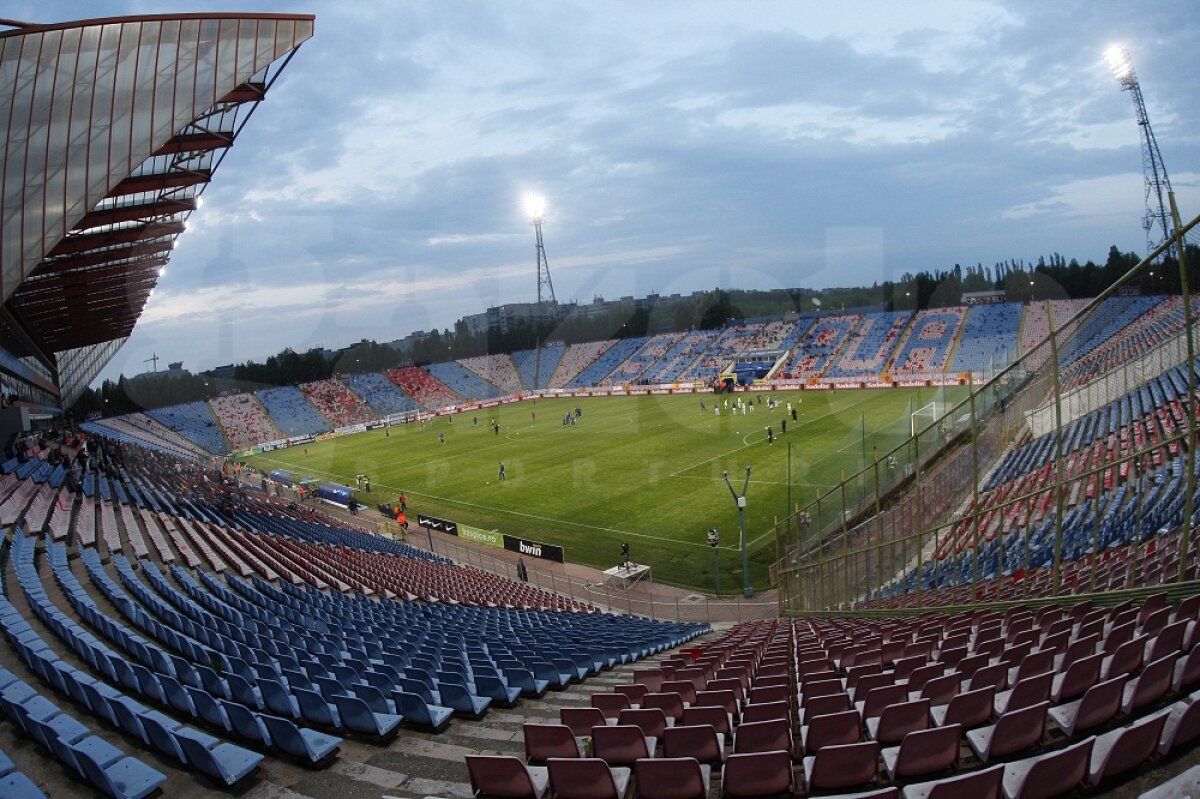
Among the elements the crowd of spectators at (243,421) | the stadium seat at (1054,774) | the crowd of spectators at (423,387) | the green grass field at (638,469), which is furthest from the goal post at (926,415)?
the crowd of spectators at (243,421)

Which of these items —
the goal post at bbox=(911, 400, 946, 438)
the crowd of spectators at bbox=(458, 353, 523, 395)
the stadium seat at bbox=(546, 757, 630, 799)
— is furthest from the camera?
the crowd of spectators at bbox=(458, 353, 523, 395)

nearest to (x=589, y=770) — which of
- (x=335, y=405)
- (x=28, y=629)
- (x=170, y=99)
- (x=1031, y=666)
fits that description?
(x=1031, y=666)

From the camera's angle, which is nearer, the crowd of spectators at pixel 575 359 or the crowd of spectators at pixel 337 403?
the crowd of spectators at pixel 337 403

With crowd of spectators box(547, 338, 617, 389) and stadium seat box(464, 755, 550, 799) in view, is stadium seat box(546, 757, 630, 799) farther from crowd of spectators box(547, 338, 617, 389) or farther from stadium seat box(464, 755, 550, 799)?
crowd of spectators box(547, 338, 617, 389)

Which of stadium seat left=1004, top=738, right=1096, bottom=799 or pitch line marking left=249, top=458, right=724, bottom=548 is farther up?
stadium seat left=1004, top=738, right=1096, bottom=799

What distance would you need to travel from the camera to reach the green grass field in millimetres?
25531

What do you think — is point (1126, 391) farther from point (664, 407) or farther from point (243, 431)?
point (243, 431)

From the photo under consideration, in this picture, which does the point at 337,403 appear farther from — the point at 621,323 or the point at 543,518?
the point at 543,518

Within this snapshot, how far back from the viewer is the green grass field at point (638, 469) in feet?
83.8

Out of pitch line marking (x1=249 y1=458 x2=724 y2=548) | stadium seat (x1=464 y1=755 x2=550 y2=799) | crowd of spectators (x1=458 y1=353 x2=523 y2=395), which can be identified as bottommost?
pitch line marking (x1=249 y1=458 x2=724 y2=548)

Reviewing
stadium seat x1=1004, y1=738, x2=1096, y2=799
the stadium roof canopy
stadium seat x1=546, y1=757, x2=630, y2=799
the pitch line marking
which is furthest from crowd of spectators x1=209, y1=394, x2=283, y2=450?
stadium seat x1=1004, y1=738, x2=1096, y2=799

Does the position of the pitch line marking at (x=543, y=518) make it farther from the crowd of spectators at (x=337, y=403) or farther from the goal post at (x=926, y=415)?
the crowd of spectators at (x=337, y=403)

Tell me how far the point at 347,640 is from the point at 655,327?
285ft

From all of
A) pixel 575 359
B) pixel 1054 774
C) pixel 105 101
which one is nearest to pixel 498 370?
pixel 575 359
